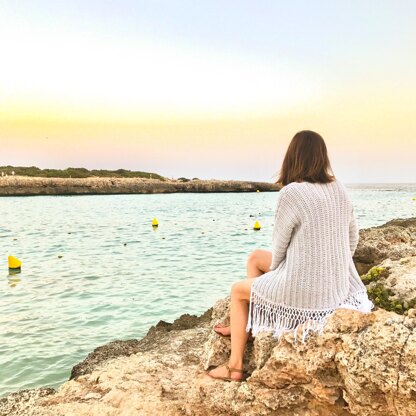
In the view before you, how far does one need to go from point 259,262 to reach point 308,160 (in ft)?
3.72

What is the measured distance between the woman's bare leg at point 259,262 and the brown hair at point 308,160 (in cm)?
82

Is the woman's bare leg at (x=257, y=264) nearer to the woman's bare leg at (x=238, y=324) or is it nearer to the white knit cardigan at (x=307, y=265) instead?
the woman's bare leg at (x=238, y=324)

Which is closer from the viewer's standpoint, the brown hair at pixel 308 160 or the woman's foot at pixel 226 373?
the brown hair at pixel 308 160

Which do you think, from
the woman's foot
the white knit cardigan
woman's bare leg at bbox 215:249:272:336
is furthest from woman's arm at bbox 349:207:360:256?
the woman's foot

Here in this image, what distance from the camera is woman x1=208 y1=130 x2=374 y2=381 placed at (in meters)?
3.55

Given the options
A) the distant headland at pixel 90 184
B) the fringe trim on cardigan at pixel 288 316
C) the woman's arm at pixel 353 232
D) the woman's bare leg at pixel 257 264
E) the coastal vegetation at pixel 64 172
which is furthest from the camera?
the coastal vegetation at pixel 64 172

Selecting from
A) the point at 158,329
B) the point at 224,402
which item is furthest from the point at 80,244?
the point at 224,402

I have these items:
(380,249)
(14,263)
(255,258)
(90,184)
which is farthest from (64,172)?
(255,258)

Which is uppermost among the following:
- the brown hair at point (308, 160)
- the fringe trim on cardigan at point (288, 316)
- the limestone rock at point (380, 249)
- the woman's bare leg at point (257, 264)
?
the brown hair at point (308, 160)

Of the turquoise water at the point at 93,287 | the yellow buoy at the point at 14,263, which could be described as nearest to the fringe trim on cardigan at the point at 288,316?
the turquoise water at the point at 93,287

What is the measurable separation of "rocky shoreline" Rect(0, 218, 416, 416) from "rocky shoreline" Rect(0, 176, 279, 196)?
2719 inches

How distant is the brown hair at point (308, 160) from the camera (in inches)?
145

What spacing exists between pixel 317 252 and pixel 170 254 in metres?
14.3

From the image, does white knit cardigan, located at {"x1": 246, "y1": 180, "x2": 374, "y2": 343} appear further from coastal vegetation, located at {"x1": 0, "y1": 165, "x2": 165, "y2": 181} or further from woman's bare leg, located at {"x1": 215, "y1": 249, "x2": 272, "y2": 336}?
coastal vegetation, located at {"x1": 0, "y1": 165, "x2": 165, "y2": 181}
